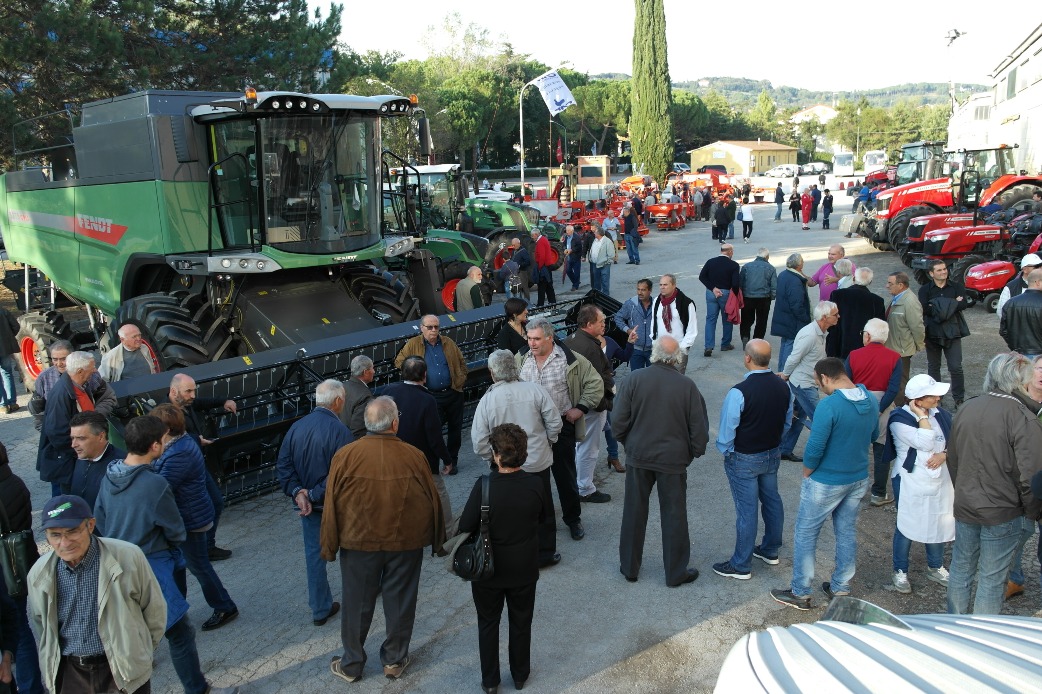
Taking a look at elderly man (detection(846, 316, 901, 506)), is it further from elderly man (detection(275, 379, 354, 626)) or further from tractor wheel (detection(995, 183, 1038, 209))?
tractor wheel (detection(995, 183, 1038, 209))

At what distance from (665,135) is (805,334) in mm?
42874

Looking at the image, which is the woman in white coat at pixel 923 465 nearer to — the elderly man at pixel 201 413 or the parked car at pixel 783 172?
the elderly man at pixel 201 413

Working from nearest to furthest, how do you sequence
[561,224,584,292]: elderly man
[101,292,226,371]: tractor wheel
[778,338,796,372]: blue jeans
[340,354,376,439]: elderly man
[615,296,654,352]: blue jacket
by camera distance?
[340,354,376,439]: elderly man
[101,292,226,371]: tractor wheel
[615,296,654,352]: blue jacket
[778,338,796,372]: blue jeans
[561,224,584,292]: elderly man

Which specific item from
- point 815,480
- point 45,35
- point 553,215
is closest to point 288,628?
point 815,480

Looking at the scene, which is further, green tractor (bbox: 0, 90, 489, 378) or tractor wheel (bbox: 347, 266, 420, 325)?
tractor wheel (bbox: 347, 266, 420, 325)

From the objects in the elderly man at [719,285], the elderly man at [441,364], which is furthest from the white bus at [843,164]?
the elderly man at [441,364]

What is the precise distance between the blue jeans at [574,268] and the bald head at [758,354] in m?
12.5

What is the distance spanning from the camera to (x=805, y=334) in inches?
275

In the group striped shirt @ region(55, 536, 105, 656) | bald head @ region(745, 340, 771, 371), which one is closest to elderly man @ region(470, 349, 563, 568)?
bald head @ region(745, 340, 771, 371)

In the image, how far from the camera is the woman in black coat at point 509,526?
13.6 ft

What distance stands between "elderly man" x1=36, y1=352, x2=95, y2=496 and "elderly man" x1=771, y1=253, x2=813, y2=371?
696 cm

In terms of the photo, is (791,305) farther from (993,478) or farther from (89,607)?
(89,607)

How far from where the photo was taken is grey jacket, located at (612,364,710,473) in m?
5.24

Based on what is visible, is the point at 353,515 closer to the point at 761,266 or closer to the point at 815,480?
the point at 815,480
